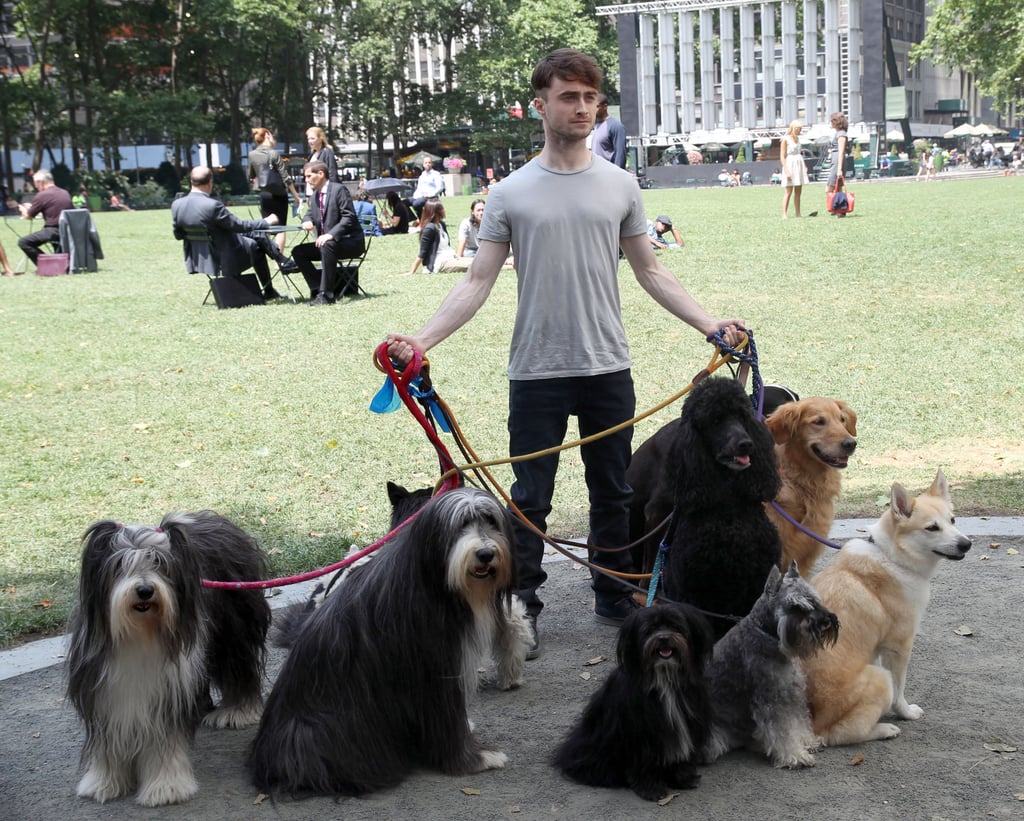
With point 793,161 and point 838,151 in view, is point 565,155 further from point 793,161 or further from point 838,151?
point 838,151

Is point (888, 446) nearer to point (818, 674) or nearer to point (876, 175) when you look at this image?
point (818, 674)

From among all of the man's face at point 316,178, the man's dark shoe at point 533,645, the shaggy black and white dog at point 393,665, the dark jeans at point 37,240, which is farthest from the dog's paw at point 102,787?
the dark jeans at point 37,240

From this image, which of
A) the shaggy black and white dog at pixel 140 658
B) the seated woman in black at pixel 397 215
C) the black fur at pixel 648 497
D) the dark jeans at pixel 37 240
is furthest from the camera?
the seated woman in black at pixel 397 215

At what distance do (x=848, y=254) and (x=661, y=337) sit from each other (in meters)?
6.66

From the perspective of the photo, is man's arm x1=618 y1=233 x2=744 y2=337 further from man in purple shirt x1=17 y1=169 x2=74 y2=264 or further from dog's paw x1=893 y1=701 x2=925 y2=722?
man in purple shirt x1=17 y1=169 x2=74 y2=264

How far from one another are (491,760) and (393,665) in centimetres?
59

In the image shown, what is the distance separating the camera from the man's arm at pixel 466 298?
4.62 metres

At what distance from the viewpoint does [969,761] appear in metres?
3.97

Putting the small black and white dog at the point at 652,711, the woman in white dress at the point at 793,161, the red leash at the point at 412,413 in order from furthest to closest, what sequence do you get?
1. the woman in white dress at the point at 793,161
2. the red leash at the point at 412,413
3. the small black and white dog at the point at 652,711

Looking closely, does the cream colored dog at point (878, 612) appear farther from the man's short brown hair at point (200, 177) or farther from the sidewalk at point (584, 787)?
the man's short brown hair at point (200, 177)

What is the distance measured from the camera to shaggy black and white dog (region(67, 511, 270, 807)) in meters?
3.50

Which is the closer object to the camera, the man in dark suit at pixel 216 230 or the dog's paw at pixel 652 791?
the dog's paw at pixel 652 791

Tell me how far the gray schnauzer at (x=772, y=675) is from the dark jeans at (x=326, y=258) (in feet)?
39.1

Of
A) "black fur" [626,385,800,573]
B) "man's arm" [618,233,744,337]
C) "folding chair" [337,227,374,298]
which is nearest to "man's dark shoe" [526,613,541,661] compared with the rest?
"black fur" [626,385,800,573]
